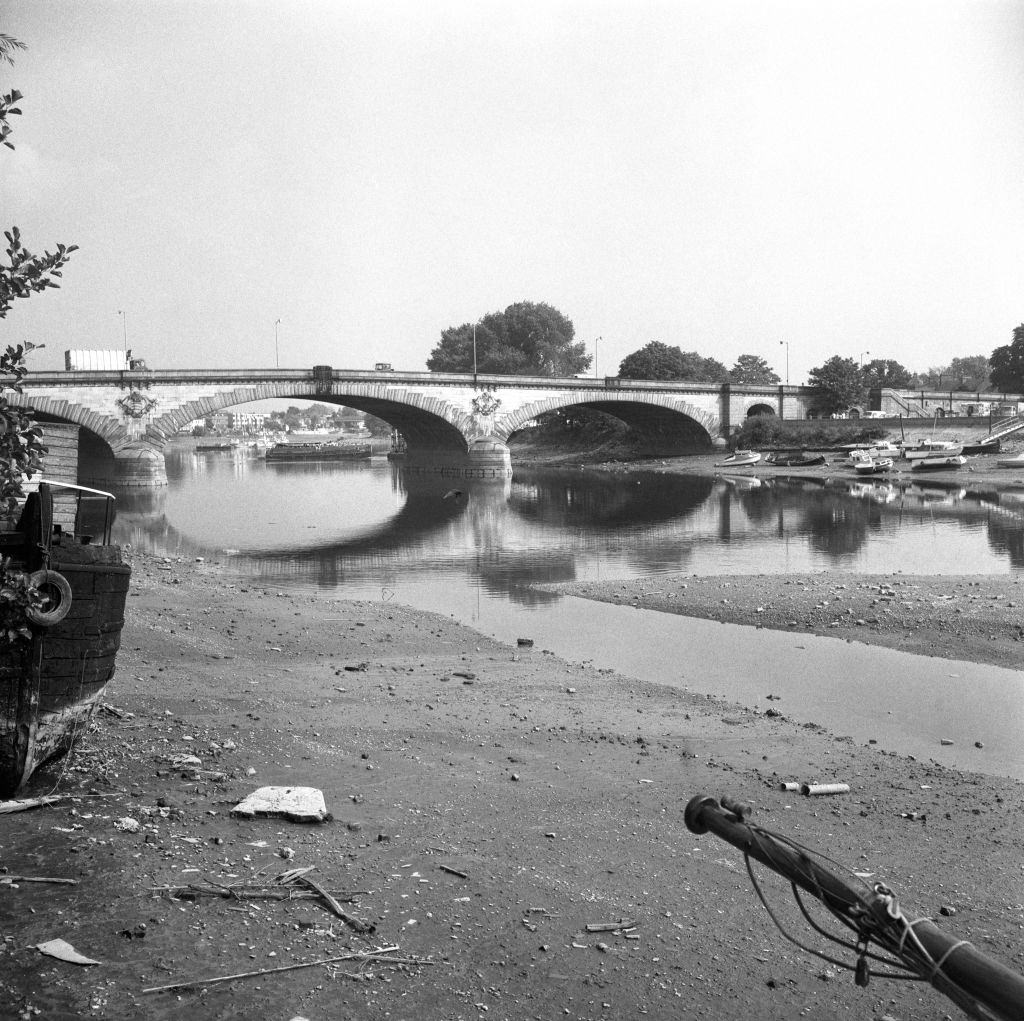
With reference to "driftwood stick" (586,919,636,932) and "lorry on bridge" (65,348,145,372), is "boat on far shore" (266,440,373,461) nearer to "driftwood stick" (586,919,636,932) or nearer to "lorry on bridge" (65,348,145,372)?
"lorry on bridge" (65,348,145,372)

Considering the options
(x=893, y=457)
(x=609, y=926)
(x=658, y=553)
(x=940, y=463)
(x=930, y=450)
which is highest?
(x=930, y=450)

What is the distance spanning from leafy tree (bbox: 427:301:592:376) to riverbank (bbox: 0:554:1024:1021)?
115m

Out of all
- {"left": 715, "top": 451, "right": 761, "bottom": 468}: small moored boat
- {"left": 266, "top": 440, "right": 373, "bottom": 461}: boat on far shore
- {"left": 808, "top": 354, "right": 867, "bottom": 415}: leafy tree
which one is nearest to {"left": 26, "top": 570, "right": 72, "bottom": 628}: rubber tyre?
{"left": 715, "top": 451, "right": 761, "bottom": 468}: small moored boat

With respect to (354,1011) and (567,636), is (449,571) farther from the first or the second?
(354,1011)

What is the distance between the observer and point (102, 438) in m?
58.0

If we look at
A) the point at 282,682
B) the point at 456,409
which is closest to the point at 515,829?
the point at 282,682

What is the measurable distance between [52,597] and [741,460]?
69922mm

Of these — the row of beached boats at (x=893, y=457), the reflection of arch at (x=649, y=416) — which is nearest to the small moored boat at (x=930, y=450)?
the row of beached boats at (x=893, y=457)

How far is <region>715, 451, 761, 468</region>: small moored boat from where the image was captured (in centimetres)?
7381

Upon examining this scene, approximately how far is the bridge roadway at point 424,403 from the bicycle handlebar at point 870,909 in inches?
2210

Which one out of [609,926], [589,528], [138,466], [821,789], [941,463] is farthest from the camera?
[941,463]

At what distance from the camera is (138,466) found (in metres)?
59.1

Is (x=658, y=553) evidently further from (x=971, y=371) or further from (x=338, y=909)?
(x=971, y=371)

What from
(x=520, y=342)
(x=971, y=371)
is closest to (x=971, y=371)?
(x=971, y=371)
